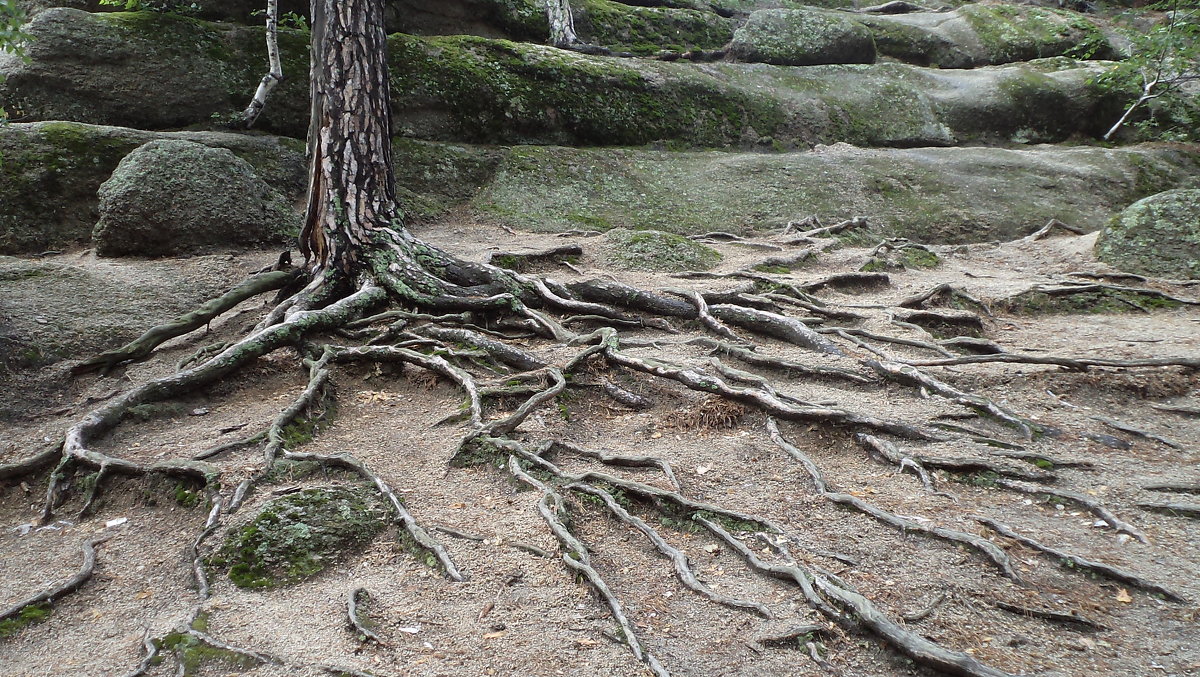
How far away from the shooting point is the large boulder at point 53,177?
8.59 meters

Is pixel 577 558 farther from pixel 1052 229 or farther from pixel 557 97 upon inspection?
pixel 1052 229

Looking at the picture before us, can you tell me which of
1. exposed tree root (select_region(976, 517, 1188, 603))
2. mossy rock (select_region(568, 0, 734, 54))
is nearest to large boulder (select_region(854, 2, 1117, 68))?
mossy rock (select_region(568, 0, 734, 54))

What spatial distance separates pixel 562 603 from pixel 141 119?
425 inches

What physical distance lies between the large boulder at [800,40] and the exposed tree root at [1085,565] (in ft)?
46.2

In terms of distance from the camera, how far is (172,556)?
3867 mm

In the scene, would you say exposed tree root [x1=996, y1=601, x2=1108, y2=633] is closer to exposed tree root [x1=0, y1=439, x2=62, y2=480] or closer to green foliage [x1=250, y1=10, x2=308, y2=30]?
exposed tree root [x1=0, y1=439, x2=62, y2=480]

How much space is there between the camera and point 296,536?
152 inches

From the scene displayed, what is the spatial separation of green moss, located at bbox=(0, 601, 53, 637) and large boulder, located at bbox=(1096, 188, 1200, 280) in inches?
437

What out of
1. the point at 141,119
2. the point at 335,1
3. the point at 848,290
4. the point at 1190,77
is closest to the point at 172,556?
the point at 335,1

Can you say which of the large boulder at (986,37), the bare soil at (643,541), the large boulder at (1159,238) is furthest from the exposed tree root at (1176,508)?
the large boulder at (986,37)

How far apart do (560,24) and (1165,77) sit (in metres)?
12.3

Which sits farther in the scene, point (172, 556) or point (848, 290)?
point (848, 290)

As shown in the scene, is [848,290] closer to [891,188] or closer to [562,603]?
[891,188]

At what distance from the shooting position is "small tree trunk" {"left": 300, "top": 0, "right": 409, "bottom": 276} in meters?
6.88
